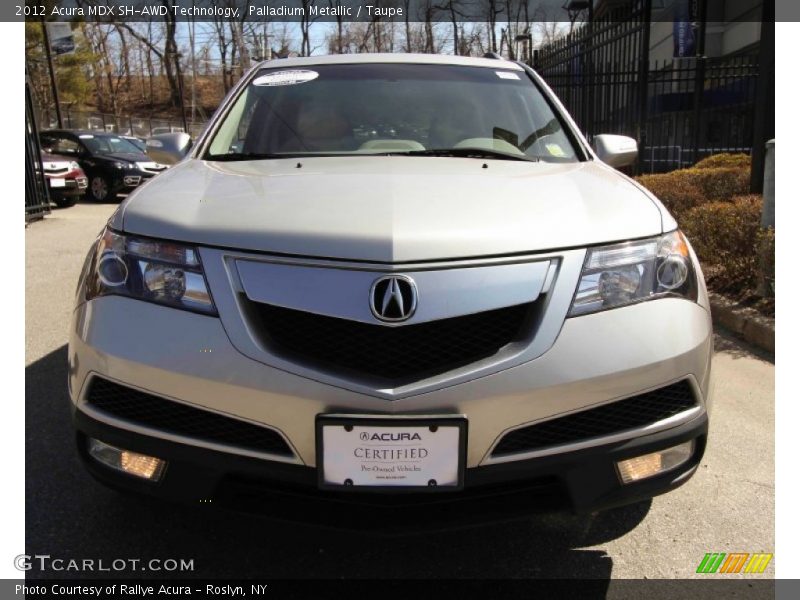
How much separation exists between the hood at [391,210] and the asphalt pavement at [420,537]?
30.1 inches

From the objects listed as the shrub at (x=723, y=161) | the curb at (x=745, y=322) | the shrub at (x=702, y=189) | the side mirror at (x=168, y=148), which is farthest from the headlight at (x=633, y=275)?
the shrub at (x=723, y=161)

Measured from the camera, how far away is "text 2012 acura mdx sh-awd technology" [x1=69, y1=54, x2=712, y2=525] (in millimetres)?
1690

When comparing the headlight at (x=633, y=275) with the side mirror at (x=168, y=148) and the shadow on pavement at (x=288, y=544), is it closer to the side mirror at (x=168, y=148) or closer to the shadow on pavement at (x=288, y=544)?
the shadow on pavement at (x=288, y=544)

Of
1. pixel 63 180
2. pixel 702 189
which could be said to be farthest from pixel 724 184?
pixel 63 180

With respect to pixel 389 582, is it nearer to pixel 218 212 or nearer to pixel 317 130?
pixel 218 212

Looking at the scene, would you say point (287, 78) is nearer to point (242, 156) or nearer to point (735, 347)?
point (242, 156)

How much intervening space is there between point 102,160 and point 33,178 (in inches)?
166

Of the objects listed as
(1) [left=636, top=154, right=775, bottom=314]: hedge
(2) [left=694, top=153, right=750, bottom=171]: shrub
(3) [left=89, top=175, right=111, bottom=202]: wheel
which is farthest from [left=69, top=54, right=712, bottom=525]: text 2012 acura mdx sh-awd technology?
(3) [left=89, top=175, right=111, bottom=202]: wheel

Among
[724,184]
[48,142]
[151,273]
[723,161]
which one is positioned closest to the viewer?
[151,273]

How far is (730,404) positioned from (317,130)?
102 inches

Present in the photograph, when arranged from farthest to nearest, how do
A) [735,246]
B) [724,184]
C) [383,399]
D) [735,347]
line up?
[724,184]
[735,246]
[735,347]
[383,399]

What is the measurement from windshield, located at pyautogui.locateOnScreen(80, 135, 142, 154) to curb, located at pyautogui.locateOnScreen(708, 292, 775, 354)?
47.0ft

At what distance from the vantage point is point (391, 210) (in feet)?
6.24

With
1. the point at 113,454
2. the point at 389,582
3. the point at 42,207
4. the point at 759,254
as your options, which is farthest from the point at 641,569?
the point at 42,207
